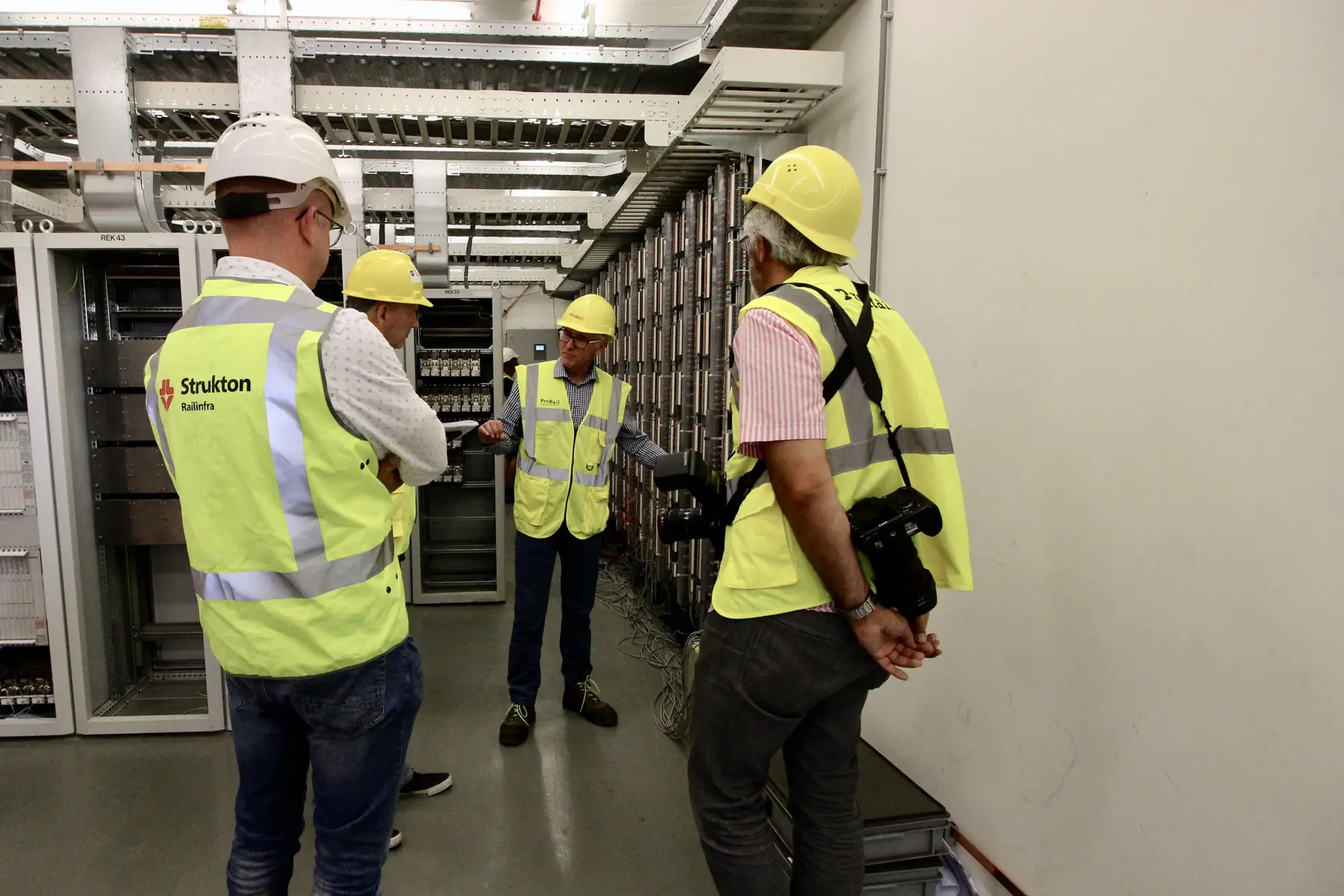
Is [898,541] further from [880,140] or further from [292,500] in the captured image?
[880,140]

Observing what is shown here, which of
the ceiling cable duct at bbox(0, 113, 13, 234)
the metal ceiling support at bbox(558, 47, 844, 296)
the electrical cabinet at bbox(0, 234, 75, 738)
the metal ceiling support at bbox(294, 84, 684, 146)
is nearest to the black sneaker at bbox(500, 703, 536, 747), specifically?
the electrical cabinet at bbox(0, 234, 75, 738)

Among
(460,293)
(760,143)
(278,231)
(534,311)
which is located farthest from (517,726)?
(534,311)

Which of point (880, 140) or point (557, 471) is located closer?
point (880, 140)

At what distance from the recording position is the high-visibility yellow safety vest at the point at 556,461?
9.75 ft

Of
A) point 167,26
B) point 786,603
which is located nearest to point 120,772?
point 786,603

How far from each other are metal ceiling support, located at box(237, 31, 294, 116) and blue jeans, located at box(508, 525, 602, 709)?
7.55 feet

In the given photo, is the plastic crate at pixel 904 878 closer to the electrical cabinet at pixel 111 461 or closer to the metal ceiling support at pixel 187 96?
the electrical cabinet at pixel 111 461

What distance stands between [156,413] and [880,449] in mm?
1392

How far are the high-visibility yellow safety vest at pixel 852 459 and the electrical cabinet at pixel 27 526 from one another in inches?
125

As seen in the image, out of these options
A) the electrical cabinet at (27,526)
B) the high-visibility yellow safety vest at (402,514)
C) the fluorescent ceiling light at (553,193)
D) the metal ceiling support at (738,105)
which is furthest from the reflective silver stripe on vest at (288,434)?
the fluorescent ceiling light at (553,193)

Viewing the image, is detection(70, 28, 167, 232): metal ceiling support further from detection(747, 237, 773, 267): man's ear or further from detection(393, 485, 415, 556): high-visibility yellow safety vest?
detection(747, 237, 773, 267): man's ear

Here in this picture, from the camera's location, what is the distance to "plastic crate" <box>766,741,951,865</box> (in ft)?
6.40

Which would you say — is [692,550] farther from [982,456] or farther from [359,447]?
[359,447]

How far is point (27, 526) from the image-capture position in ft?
9.86
